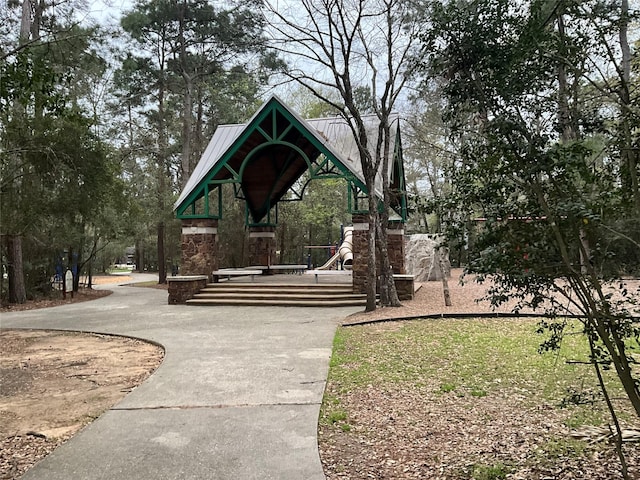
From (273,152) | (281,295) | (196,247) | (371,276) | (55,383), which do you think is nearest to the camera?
(55,383)

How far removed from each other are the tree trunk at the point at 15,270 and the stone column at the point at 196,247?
4712 millimetres

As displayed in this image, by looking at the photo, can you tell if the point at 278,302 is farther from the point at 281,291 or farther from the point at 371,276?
the point at 371,276

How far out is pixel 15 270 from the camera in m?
12.9

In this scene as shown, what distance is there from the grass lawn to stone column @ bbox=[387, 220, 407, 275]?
20.5 ft

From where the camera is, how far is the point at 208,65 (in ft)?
62.9

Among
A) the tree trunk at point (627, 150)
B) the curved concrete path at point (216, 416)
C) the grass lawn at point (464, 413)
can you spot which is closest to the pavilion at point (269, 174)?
the grass lawn at point (464, 413)

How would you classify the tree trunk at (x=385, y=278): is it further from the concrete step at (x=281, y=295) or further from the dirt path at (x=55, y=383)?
the dirt path at (x=55, y=383)

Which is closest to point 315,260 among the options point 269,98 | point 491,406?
point 269,98

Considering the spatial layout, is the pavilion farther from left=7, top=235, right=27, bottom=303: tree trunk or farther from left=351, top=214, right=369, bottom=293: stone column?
left=7, top=235, right=27, bottom=303: tree trunk

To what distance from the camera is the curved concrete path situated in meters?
2.88

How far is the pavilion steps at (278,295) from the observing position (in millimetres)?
11203

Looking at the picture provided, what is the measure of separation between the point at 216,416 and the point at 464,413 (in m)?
2.06

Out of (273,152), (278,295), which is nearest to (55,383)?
(278,295)

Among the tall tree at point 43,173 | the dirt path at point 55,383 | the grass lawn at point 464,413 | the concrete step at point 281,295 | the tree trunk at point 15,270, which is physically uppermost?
the tall tree at point 43,173
